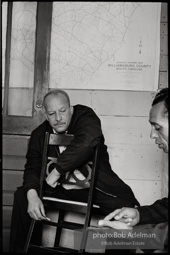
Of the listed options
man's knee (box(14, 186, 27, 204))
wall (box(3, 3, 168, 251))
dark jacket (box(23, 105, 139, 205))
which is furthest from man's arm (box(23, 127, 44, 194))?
wall (box(3, 3, 168, 251))

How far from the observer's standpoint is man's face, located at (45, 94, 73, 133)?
104 inches

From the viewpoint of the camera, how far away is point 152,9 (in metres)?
3.05

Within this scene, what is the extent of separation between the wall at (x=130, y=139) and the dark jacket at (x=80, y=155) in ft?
1.13

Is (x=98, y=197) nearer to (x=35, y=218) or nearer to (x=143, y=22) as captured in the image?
(x=35, y=218)

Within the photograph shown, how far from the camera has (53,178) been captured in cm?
256

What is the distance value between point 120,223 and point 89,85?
→ 1.66 meters

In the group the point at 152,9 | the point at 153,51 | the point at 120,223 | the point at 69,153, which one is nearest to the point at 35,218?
the point at 69,153

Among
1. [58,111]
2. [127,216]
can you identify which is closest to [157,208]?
[127,216]

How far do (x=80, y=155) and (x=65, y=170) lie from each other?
0.44 ft

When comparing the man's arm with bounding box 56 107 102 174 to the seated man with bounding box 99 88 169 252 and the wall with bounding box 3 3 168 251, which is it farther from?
the seated man with bounding box 99 88 169 252

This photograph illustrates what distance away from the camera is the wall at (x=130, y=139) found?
121 inches

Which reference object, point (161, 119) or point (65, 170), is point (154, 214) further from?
point (65, 170)

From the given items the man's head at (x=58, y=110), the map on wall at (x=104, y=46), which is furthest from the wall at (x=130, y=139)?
the man's head at (x=58, y=110)

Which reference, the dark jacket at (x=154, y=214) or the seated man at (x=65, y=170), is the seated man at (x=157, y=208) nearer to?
the dark jacket at (x=154, y=214)
